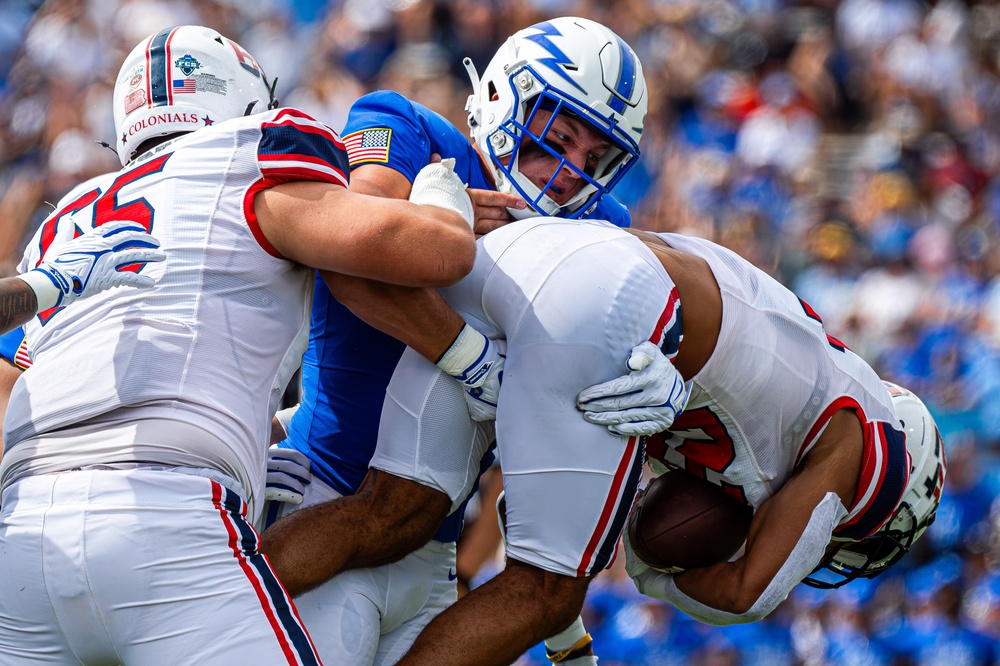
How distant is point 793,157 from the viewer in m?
9.80

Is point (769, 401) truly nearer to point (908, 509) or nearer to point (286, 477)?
point (908, 509)

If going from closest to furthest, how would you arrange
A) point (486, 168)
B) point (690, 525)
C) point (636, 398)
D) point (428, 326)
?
point (636, 398)
point (428, 326)
point (690, 525)
point (486, 168)

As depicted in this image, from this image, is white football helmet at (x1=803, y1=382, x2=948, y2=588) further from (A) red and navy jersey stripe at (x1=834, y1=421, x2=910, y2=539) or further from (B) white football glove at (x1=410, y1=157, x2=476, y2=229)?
(B) white football glove at (x1=410, y1=157, x2=476, y2=229)

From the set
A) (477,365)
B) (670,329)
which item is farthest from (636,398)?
(477,365)

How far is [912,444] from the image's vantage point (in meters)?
3.73

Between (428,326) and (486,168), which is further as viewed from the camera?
(486,168)

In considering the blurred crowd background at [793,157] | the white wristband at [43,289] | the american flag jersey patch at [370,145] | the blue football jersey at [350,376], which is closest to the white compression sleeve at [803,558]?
the blue football jersey at [350,376]

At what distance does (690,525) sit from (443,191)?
4.08 ft

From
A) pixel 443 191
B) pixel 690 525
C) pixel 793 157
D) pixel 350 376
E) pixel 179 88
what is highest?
pixel 179 88

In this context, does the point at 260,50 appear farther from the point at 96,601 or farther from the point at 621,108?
the point at 96,601

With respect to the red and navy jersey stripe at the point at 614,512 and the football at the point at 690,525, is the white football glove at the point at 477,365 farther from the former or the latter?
the football at the point at 690,525

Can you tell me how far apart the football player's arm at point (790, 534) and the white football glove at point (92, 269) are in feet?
5.82

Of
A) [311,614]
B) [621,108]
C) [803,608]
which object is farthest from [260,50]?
[311,614]

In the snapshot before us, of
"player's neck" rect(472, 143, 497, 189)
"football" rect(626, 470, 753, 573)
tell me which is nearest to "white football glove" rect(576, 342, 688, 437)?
"football" rect(626, 470, 753, 573)
